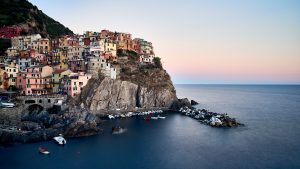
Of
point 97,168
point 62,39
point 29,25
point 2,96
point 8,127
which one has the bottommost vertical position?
point 97,168

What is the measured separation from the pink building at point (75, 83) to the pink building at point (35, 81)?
4.92 metres

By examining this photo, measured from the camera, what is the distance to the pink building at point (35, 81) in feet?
213

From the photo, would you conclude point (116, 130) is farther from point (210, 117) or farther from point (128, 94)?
point (210, 117)

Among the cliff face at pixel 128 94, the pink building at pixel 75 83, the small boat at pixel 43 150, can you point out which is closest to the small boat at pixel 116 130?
the small boat at pixel 43 150

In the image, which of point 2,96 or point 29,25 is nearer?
point 2,96

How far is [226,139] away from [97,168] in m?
24.8

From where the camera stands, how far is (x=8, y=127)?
48.1 meters

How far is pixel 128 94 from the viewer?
256 ft

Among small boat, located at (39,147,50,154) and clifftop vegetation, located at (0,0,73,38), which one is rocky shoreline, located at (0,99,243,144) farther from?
clifftop vegetation, located at (0,0,73,38)

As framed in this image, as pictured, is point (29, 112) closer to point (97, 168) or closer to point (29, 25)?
point (97, 168)

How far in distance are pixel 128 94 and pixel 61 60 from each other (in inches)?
844

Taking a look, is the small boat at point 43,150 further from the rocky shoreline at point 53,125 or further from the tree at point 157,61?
the tree at point 157,61

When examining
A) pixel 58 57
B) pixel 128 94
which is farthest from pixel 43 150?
pixel 58 57

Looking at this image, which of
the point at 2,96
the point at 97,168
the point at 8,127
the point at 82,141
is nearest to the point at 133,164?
the point at 97,168
